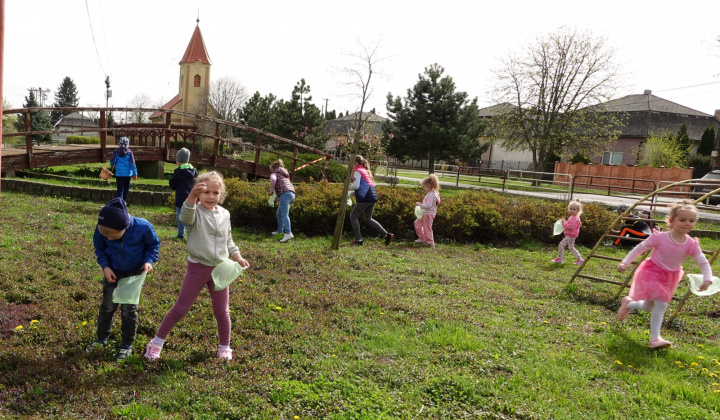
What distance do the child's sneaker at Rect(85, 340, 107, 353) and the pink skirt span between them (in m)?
5.08

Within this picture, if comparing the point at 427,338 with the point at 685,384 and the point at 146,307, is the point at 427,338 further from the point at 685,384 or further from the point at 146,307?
the point at 146,307

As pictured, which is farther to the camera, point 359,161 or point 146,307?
point 359,161

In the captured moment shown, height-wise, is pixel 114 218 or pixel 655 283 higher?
pixel 114 218

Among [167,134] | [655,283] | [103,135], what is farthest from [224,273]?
[167,134]

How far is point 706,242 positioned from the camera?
11953mm

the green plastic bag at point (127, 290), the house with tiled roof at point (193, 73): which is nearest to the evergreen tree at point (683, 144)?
the green plastic bag at point (127, 290)

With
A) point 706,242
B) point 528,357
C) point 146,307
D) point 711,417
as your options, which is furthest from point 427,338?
point 706,242

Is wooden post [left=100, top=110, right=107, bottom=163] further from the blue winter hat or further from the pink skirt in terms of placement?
the pink skirt

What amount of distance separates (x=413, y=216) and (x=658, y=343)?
6416 millimetres

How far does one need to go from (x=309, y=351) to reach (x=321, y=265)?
324 centimetres

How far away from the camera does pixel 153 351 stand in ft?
12.8

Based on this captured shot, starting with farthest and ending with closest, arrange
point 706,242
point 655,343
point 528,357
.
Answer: point 706,242 → point 655,343 → point 528,357

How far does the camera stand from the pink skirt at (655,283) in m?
4.97

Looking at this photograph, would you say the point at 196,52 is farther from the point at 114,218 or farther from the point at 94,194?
the point at 114,218
